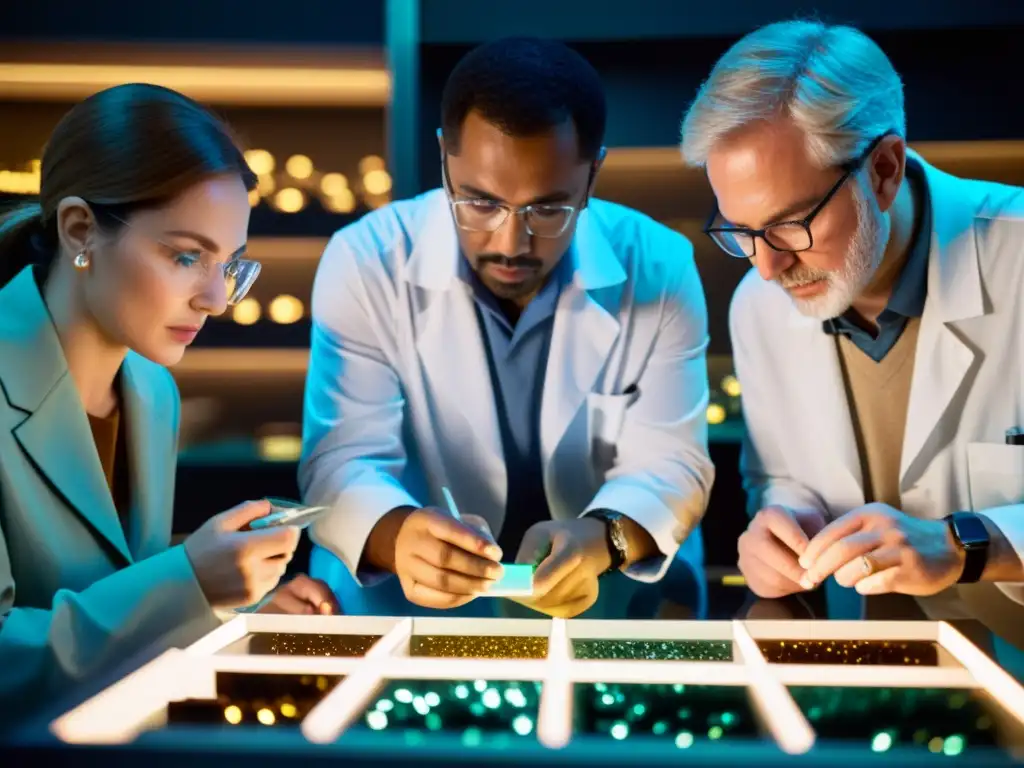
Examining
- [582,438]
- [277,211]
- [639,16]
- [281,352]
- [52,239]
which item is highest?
[639,16]

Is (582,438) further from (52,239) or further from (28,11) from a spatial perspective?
(28,11)

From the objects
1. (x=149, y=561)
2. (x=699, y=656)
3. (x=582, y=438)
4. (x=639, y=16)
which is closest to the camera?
(x=699, y=656)

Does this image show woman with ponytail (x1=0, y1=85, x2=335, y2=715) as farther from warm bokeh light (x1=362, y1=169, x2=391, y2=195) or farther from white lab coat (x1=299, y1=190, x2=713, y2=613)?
warm bokeh light (x1=362, y1=169, x2=391, y2=195)

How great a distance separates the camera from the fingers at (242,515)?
1.37 m

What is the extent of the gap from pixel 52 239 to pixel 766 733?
131cm

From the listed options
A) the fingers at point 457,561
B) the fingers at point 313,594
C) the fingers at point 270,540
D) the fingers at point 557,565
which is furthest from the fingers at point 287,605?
the fingers at point 557,565

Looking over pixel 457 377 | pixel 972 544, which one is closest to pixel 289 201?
pixel 457 377

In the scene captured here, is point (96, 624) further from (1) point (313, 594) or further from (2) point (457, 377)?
(2) point (457, 377)

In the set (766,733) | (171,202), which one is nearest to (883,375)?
(766,733)

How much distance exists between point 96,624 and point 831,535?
110 cm

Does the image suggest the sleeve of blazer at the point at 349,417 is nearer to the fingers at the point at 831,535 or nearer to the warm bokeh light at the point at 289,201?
the fingers at the point at 831,535

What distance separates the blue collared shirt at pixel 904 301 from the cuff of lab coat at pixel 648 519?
533 millimetres

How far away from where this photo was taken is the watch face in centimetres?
157

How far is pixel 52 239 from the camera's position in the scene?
150 cm
